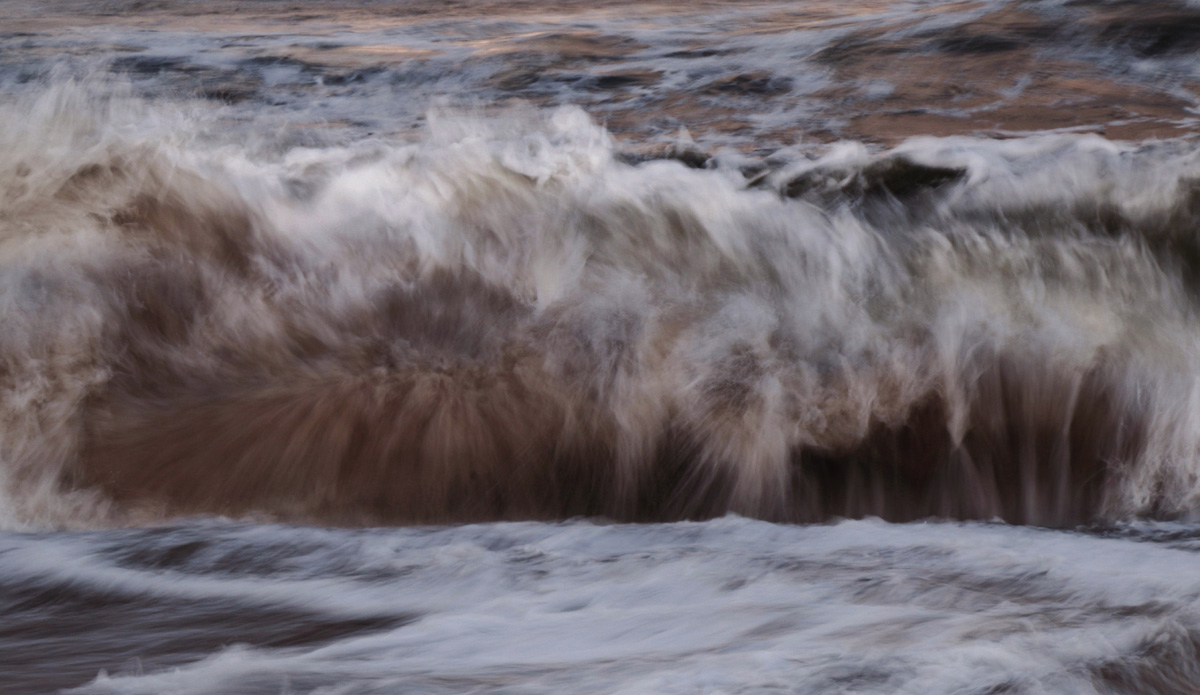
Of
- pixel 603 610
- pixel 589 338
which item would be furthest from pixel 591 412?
pixel 603 610

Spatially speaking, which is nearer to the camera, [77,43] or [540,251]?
[540,251]

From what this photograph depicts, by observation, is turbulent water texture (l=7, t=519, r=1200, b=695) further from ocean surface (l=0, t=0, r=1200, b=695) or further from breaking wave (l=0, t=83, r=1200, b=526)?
breaking wave (l=0, t=83, r=1200, b=526)

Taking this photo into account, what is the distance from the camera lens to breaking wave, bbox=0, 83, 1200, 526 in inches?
93.9

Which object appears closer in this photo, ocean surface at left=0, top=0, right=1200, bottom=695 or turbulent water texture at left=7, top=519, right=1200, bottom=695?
turbulent water texture at left=7, top=519, right=1200, bottom=695

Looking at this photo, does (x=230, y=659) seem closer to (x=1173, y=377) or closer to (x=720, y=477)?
(x=720, y=477)

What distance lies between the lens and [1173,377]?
246cm

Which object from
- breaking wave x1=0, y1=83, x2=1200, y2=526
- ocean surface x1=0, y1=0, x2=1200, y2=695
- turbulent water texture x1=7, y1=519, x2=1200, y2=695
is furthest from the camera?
breaking wave x1=0, y1=83, x2=1200, y2=526

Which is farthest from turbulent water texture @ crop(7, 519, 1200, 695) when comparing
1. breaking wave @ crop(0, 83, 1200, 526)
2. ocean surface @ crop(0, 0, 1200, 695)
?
Result: breaking wave @ crop(0, 83, 1200, 526)

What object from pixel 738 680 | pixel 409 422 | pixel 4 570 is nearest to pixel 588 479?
pixel 409 422

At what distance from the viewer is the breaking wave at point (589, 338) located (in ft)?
7.82

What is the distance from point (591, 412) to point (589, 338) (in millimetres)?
183

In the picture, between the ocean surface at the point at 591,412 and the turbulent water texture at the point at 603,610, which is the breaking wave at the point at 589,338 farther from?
the turbulent water texture at the point at 603,610

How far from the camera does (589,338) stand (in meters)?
2.54

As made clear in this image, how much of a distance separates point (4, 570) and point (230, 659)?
0.70 meters
